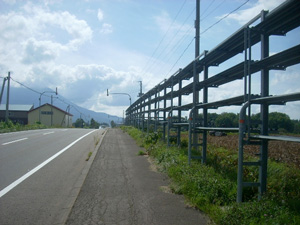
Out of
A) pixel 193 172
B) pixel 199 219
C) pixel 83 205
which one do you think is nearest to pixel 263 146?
pixel 199 219

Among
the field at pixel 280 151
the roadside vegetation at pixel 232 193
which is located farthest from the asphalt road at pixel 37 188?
the field at pixel 280 151

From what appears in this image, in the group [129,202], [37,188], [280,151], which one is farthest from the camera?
[280,151]

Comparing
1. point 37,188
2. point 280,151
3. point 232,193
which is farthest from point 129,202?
point 280,151

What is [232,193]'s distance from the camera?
461cm

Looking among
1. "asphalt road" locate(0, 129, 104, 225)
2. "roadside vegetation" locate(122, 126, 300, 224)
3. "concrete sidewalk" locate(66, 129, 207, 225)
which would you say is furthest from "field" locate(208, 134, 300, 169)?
"asphalt road" locate(0, 129, 104, 225)

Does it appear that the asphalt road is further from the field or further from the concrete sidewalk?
the field

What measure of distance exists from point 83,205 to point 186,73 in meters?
5.87

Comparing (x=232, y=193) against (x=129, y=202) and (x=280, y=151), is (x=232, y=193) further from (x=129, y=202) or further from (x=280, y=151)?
(x=280, y=151)

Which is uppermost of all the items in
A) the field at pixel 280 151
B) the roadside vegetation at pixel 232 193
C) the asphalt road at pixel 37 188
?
the field at pixel 280 151

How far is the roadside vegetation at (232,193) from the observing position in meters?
3.48

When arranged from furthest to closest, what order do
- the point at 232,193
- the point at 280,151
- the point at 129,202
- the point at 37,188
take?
the point at 280,151, the point at 37,188, the point at 129,202, the point at 232,193

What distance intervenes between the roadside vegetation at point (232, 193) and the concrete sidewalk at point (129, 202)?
255 mm

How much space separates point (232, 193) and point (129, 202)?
182 centimetres

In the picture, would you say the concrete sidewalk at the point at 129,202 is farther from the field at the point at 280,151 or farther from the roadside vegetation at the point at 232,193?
the field at the point at 280,151
